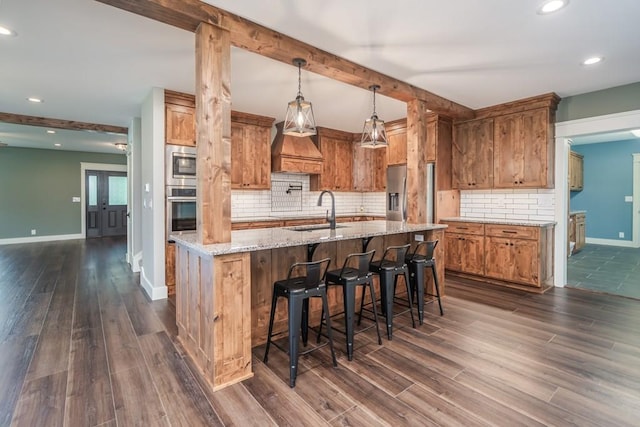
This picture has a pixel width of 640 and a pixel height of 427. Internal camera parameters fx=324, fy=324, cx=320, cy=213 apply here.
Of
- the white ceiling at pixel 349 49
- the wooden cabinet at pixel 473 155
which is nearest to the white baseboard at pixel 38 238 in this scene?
the white ceiling at pixel 349 49

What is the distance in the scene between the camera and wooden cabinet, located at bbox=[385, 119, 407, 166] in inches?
233

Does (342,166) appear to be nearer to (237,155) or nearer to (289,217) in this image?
(289,217)

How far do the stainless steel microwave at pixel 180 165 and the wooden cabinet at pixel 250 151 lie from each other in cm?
90

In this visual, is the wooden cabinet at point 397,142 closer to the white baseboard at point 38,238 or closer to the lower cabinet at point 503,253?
the lower cabinet at point 503,253

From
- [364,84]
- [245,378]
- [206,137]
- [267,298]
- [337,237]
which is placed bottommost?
[245,378]

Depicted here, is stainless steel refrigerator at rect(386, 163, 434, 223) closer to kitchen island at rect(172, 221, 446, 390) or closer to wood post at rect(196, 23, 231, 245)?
kitchen island at rect(172, 221, 446, 390)

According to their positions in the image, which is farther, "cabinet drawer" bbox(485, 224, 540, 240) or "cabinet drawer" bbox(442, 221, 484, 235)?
"cabinet drawer" bbox(442, 221, 484, 235)

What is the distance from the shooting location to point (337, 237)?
2697 millimetres

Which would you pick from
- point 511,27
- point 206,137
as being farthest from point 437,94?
point 206,137

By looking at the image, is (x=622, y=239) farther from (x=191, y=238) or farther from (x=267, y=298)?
(x=191, y=238)

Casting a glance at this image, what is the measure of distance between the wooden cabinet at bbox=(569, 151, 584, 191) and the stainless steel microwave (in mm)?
7590

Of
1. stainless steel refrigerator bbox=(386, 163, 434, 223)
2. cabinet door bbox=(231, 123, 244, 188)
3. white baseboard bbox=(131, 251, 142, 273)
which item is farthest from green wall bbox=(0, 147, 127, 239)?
stainless steel refrigerator bbox=(386, 163, 434, 223)

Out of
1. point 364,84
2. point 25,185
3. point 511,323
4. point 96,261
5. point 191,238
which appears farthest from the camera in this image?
point 25,185

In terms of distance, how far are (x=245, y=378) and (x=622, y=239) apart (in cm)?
909
